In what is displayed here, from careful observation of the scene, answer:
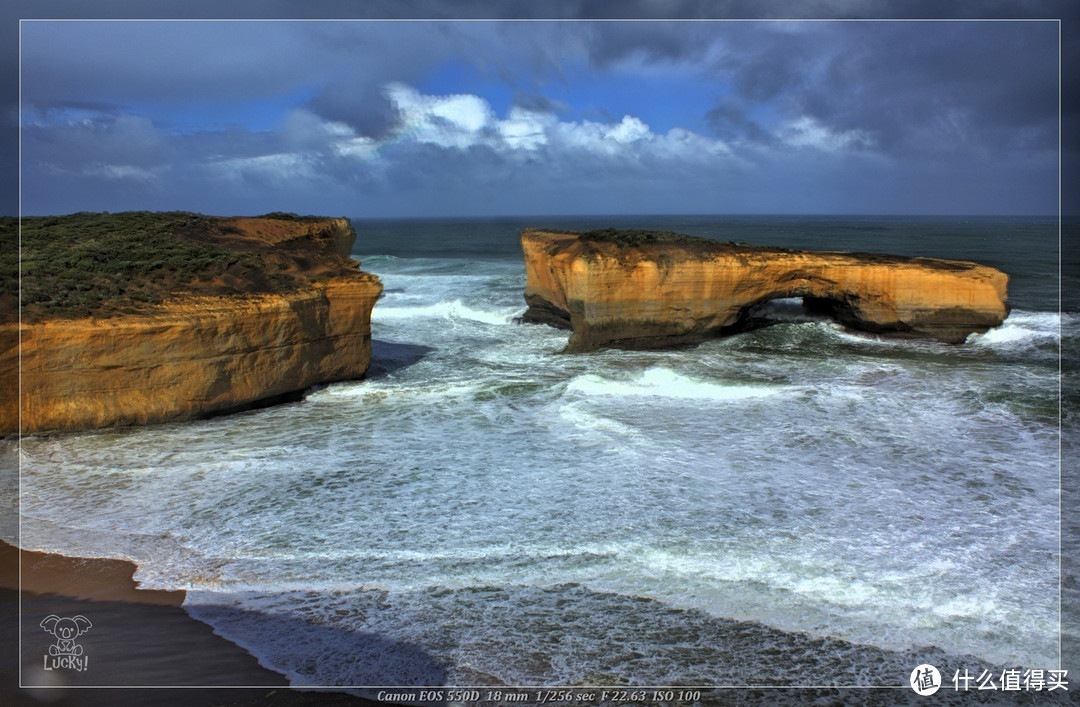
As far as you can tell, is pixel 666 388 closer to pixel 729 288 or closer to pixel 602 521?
pixel 729 288

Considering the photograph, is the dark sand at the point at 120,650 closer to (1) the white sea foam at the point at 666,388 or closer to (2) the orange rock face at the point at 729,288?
(1) the white sea foam at the point at 666,388

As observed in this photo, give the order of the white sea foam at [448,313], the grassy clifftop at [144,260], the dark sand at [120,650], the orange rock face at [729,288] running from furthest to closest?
the white sea foam at [448,313], the orange rock face at [729,288], the grassy clifftop at [144,260], the dark sand at [120,650]

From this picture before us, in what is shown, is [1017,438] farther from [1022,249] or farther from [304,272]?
[1022,249]

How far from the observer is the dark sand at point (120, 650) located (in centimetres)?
464

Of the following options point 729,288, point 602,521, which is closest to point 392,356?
point 729,288

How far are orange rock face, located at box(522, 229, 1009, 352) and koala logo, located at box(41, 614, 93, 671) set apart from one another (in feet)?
34.9

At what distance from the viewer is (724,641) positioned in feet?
17.4

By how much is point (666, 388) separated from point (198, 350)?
7.04 meters

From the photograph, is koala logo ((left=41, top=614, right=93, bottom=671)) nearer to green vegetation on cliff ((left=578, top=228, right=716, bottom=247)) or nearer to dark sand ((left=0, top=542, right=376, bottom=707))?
dark sand ((left=0, top=542, right=376, bottom=707))

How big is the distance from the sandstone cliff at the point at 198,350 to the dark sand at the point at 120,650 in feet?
12.4

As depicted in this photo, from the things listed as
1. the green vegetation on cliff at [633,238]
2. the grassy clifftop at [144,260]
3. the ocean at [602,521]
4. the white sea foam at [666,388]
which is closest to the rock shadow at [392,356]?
the ocean at [602,521]

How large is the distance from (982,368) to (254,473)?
1228cm

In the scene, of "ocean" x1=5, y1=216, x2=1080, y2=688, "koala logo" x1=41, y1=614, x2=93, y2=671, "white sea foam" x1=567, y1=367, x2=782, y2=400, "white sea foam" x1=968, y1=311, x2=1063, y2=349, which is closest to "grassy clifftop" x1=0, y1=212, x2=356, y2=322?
"ocean" x1=5, y1=216, x2=1080, y2=688

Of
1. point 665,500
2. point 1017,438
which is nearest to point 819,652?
point 665,500
